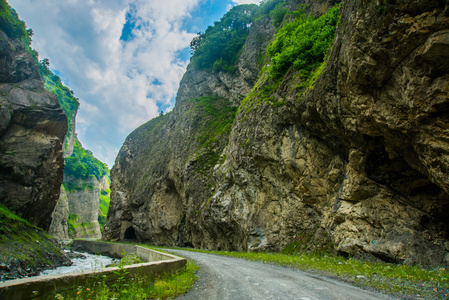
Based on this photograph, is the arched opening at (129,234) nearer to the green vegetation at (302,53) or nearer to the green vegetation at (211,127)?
the green vegetation at (211,127)

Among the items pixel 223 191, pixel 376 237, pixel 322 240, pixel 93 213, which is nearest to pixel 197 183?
pixel 223 191

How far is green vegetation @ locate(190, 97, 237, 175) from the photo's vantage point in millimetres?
31388

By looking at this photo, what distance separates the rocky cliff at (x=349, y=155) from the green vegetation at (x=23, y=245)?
14.7 metres

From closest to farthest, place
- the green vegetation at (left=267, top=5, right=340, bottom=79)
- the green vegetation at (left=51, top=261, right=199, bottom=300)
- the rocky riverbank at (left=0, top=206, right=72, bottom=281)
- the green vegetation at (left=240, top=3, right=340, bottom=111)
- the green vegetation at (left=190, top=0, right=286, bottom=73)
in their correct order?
1. the green vegetation at (left=51, top=261, right=199, bottom=300)
2. the rocky riverbank at (left=0, top=206, right=72, bottom=281)
3. the green vegetation at (left=240, top=3, right=340, bottom=111)
4. the green vegetation at (left=267, top=5, right=340, bottom=79)
5. the green vegetation at (left=190, top=0, right=286, bottom=73)

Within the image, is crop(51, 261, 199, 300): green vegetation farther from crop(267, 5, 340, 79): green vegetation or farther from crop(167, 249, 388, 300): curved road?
crop(267, 5, 340, 79): green vegetation

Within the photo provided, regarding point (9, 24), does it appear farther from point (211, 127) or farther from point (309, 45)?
point (309, 45)

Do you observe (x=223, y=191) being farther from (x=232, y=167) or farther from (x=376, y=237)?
(x=376, y=237)

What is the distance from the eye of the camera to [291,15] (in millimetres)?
25188

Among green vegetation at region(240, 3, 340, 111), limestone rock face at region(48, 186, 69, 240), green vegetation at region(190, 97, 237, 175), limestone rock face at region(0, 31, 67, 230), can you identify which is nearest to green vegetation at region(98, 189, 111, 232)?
limestone rock face at region(48, 186, 69, 240)

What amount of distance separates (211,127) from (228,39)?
2073cm

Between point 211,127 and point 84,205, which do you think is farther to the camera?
point 84,205

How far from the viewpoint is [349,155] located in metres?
12.7

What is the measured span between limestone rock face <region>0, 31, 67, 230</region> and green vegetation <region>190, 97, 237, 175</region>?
19749mm

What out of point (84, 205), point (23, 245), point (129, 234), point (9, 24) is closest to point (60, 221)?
point (84, 205)
